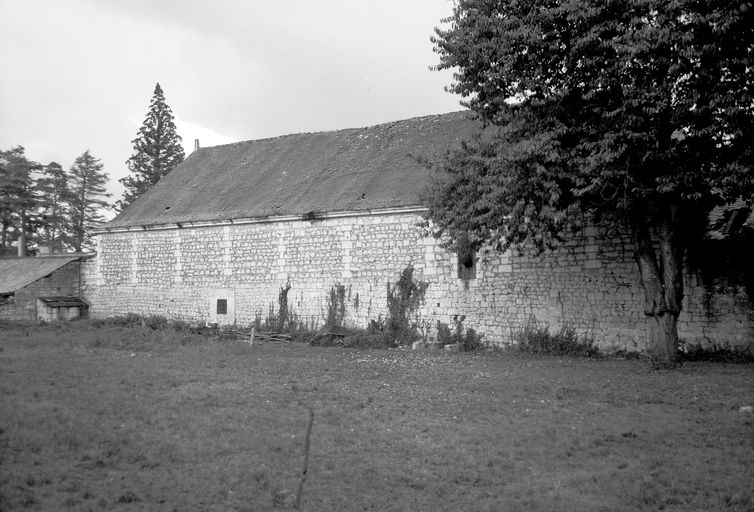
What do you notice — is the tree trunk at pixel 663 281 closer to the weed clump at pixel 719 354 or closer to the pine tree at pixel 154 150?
the weed clump at pixel 719 354

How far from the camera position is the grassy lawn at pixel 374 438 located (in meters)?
6.46

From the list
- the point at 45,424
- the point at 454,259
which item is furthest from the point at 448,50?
the point at 45,424

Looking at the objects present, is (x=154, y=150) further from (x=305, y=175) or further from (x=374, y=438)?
(x=374, y=438)

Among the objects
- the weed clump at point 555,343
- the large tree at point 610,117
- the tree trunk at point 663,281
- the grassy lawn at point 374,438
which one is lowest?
the grassy lawn at point 374,438

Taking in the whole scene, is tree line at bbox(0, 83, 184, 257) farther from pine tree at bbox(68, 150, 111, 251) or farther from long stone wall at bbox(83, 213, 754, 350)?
Result: long stone wall at bbox(83, 213, 754, 350)

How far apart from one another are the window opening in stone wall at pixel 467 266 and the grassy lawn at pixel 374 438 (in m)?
5.68

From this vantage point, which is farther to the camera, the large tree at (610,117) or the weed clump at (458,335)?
the weed clump at (458,335)

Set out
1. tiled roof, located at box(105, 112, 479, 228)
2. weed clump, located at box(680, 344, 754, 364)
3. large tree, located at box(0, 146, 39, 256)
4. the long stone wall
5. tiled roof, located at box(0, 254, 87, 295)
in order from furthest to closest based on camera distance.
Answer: large tree, located at box(0, 146, 39, 256) → tiled roof, located at box(0, 254, 87, 295) → tiled roof, located at box(105, 112, 479, 228) → the long stone wall → weed clump, located at box(680, 344, 754, 364)

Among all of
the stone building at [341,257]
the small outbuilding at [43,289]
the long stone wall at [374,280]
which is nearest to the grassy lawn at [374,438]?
the long stone wall at [374,280]

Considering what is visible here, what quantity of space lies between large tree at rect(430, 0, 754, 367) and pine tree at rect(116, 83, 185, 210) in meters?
38.3

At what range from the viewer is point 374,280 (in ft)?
70.6

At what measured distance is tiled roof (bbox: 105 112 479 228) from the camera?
2273 centimetres

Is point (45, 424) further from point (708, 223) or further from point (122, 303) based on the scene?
point (122, 303)

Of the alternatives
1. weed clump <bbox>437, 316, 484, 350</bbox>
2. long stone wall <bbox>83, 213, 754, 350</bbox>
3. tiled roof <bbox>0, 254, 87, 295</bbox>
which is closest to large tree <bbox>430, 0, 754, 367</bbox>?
long stone wall <bbox>83, 213, 754, 350</bbox>
